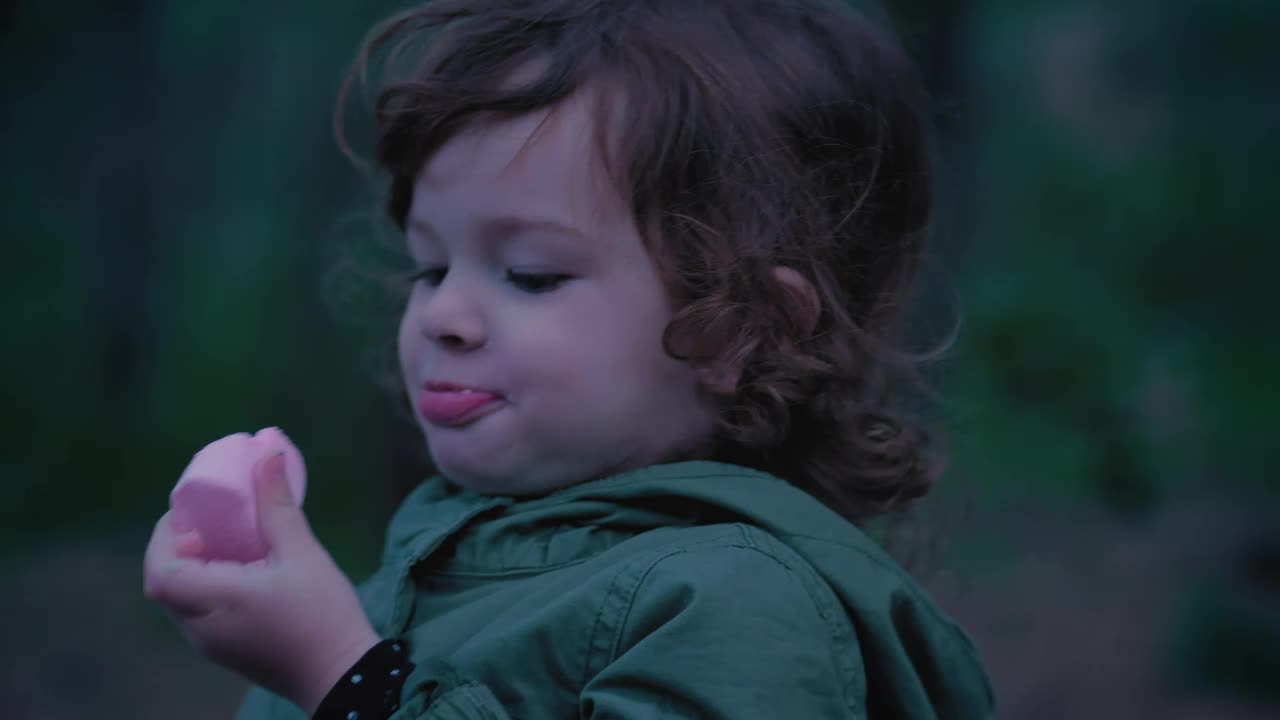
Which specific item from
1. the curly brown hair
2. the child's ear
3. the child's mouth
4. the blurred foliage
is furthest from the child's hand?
the blurred foliage

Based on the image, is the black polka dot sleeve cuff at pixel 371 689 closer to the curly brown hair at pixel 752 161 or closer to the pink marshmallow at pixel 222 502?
the pink marshmallow at pixel 222 502

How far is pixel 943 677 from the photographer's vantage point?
38.6 inches

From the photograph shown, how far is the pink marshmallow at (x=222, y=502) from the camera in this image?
81cm

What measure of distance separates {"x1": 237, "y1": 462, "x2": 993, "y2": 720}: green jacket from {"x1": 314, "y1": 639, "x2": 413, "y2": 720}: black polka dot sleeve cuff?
1 cm

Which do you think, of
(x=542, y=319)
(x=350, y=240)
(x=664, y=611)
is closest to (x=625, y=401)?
(x=542, y=319)

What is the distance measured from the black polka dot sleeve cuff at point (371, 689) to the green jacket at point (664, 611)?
0.01 meters

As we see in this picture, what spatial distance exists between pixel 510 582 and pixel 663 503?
0.14m

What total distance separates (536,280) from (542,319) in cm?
4

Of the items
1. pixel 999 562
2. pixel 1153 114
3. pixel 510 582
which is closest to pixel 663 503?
pixel 510 582

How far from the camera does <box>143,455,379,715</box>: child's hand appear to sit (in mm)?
815

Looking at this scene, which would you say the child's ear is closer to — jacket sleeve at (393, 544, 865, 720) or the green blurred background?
jacket sleeve at (393, 544, 865, 720)

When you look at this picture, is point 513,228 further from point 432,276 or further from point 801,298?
point 801,298

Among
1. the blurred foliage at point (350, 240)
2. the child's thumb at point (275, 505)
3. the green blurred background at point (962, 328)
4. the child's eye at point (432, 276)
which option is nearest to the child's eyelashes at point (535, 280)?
the child's eye at point (432, 276)

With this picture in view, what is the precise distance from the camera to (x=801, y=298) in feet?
3.36
